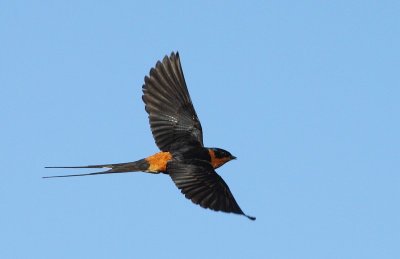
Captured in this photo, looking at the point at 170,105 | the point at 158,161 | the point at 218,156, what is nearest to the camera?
the point at 158,161

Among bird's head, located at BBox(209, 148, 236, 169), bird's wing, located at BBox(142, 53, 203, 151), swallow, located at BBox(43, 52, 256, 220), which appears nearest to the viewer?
swallow, located at BBox(43, 52, 256, 220)

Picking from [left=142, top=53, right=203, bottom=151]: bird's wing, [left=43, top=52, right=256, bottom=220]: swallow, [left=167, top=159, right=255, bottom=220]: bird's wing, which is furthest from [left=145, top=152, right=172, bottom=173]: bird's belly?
[left=142, top=53, right=203, bottom=151]: bird's wing

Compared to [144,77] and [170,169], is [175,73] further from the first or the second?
[170,169]

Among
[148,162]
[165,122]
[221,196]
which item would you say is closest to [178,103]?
[165,122]

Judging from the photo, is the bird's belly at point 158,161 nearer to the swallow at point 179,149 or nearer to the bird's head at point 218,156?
the swallow at point 179,149

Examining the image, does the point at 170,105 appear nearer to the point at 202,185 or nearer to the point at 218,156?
the point at 218,156

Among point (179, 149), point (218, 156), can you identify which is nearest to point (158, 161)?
point (179, 149)

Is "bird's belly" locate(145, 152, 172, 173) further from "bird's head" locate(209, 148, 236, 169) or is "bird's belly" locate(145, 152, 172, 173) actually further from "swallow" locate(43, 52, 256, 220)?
"bird's head" locate(209, 148, 236, 169)
